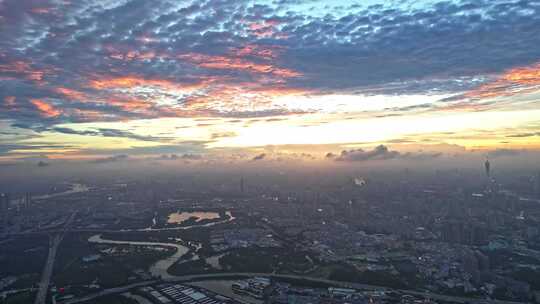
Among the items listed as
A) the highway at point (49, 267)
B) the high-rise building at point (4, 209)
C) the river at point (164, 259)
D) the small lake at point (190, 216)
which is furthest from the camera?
the small lake at point (190, 216)

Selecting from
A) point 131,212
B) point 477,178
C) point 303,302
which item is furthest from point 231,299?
point 477,178

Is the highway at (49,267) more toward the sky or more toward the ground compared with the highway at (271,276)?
more toward the sky

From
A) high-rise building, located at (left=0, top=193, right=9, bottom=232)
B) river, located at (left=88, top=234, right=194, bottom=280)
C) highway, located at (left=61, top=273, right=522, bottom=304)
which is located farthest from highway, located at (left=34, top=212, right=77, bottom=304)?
high-rise building, located at (left=0, top=193, right=9, bottom=232)

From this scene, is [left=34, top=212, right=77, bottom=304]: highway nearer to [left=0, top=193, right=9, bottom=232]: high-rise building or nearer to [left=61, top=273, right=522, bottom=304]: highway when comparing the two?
[left=61, top=273, right=522, bottom=304]: highway

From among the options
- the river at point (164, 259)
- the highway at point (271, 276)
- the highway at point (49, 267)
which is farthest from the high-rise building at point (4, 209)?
the highway at point (271, 276)

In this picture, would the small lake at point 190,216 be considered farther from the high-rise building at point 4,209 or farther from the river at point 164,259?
the high-rise building at point 4,209

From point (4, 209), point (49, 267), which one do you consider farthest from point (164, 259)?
point (4, 209)

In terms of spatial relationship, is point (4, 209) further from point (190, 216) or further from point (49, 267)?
point (49, 267)

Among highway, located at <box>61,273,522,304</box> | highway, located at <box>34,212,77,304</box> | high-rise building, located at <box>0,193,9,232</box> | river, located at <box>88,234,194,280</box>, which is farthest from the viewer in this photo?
high-rise building, located at <box>0,193,9,232</box>

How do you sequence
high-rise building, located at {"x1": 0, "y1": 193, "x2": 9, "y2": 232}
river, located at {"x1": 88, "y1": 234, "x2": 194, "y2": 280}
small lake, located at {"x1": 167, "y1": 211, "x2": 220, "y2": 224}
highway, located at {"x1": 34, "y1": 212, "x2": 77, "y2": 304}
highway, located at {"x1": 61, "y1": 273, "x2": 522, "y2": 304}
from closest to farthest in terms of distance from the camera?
highway, located at {"x1": 61, "y1": 273, "x2": 522, "y2": 304} < highway, located at {"x1": 34, "y1": 212, "x2": 77, "y2": 304} < river, located at {"x1": 88, "y1": 234, "x2": 194, "y2": 280} < high-rise building, located at {"x1": 0, "y1": 193, "x2": 9, "y2": 232} < small lake, located at {"x1": 167, "y1": 211, "x2": 220, "y2": 224}
